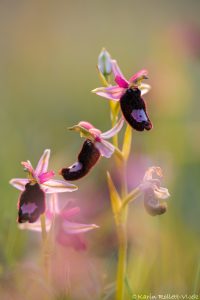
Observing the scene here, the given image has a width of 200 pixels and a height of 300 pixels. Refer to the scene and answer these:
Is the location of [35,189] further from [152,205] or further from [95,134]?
[152,205]

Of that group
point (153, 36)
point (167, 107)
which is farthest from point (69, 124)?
point (153, 36)

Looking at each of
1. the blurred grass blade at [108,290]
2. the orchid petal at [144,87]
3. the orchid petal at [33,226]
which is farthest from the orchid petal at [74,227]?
the orchid petal at [144,87]

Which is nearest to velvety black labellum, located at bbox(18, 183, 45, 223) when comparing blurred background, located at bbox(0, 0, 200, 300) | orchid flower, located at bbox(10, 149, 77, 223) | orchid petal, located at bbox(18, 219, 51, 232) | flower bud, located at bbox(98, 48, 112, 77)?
orchid flower, located at bbox(10, 149, 77, 223)

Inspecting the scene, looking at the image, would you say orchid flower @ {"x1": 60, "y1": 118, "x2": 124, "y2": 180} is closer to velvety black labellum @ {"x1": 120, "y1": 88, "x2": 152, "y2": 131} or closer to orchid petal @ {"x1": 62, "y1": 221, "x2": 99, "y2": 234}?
velvety black labellum @ {"x1": 120, "y1": 88, "x2": 152, "y2": 131}

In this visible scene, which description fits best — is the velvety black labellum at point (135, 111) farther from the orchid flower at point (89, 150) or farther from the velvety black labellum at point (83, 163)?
the velvety black labellum at point (83, 163)

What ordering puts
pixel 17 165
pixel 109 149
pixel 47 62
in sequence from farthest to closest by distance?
pixel 47 62, pixel 17 165, pixel 109 149

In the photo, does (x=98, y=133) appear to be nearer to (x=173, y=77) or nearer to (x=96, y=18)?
(x=173, y=77)

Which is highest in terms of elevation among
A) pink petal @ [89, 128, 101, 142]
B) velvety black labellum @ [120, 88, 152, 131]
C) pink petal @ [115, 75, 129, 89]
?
pink petal @ [115, 75, 129, 89]
